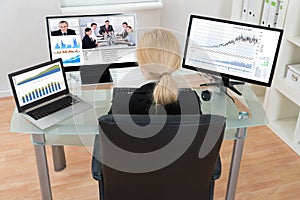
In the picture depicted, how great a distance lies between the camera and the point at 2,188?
7.39ft

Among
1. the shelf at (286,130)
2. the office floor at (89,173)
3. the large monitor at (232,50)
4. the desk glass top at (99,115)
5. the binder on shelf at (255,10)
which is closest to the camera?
the desk glass top at (99,115)

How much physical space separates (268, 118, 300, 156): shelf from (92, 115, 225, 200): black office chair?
50.9 inches

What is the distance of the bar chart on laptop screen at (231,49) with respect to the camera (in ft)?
6.41

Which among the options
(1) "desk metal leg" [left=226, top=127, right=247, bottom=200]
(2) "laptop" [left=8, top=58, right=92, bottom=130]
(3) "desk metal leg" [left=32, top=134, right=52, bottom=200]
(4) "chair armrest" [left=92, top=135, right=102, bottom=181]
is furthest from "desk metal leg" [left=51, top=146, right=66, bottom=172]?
(1) "desk metal leg" [left=226, top=127, right=247, bottom=200]

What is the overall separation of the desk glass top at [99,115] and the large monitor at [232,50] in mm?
120

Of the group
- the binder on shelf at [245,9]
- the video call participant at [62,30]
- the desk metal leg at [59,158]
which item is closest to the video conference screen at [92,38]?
the video call participant at [62,30]

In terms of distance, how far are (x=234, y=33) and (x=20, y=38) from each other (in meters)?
1.82

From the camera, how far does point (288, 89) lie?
265 cm

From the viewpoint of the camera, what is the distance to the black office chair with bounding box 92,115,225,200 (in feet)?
4.14

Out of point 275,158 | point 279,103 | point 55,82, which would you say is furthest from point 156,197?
point 279,103

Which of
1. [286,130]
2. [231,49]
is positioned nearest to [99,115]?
[231,49]

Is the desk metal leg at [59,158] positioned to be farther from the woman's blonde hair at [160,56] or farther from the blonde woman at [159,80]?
the woman's blonde hair at [160,56]

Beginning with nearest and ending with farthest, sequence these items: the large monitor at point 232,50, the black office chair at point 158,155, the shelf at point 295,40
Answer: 1. the black office chair at point 158,155
2. the large monitor at point 232,50
3. the shelf at point 295,40

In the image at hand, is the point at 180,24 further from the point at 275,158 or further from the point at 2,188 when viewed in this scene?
the point at 2,188
